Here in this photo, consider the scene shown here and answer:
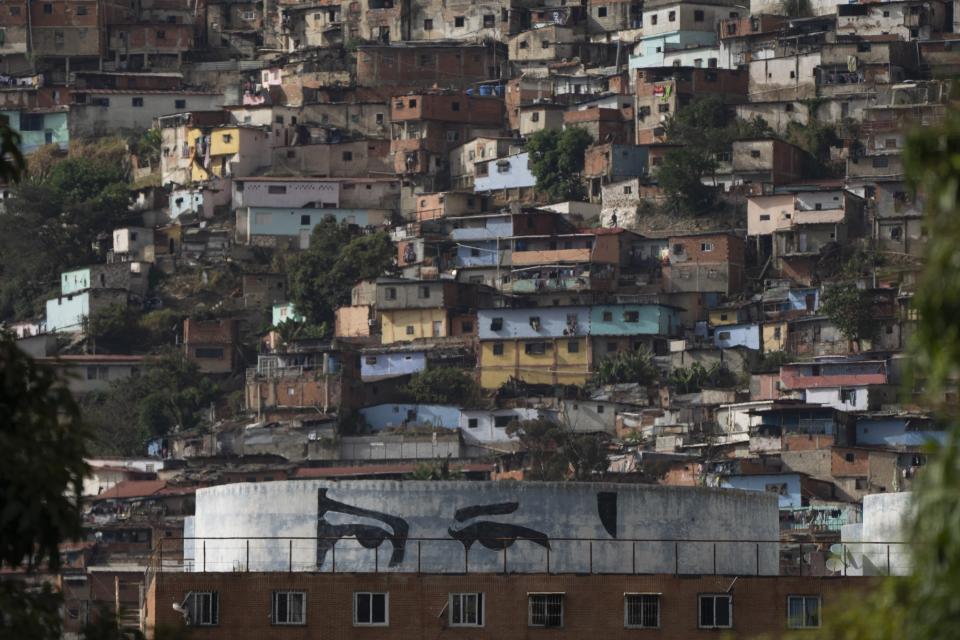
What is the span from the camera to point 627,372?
76.4 m

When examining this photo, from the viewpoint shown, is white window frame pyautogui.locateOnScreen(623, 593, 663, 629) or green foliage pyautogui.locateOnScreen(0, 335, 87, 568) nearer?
green foliage pyautogui.locateOnScreen(0, 335, 87, 568)

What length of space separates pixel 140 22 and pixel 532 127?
1873 cm

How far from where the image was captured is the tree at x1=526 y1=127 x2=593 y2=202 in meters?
88.7

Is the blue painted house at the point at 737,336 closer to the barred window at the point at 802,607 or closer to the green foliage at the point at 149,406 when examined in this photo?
the green foliage at the point at 149,406

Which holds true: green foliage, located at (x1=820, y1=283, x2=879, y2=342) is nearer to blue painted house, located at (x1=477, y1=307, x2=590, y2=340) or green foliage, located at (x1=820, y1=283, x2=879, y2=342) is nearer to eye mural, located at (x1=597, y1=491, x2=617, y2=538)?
blue painted house, located at (x1=477, y1=307, x2=590, y2=340)

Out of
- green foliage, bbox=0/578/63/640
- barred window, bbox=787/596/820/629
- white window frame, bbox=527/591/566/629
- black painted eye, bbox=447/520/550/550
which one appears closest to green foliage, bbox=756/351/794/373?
black painted eye, bbox=447/520/550/550

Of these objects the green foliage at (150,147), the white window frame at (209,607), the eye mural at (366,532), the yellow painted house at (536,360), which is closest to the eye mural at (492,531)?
the eye mural at (366,532)

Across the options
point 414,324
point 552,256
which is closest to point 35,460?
point 414,324

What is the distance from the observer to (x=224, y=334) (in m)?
83.3

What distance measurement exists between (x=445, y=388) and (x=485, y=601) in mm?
42644

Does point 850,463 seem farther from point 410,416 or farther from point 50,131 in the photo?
point 50,131

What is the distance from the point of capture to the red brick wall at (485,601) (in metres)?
34.7

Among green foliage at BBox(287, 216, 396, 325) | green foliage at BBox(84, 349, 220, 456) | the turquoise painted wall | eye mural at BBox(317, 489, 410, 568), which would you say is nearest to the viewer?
eye mural at BBox(317, 489, 410, 568)

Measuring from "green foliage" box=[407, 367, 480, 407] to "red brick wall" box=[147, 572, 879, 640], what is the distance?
41901mm
